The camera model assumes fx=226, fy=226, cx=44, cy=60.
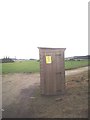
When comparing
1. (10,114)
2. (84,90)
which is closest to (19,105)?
(10,114)

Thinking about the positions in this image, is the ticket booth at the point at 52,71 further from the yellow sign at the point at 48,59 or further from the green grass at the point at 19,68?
the green grass at the point at 19,68

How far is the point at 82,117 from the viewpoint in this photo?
8.33 metres

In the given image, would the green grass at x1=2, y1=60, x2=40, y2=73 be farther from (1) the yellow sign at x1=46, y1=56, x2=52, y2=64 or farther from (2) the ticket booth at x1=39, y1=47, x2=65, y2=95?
(1) the yellow sign at x1=46, y1=56, x2=52, y2=64

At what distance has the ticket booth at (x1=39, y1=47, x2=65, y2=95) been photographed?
1186 centimetres

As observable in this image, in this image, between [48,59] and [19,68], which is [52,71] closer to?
[48,59]

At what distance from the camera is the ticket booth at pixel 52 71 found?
1186 centimetres

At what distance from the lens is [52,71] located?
39.3 feet

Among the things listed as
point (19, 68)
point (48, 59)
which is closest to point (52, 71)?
point (48, 59)

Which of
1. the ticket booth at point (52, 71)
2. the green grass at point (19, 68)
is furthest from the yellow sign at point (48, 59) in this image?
the green grass at point (19, 68)

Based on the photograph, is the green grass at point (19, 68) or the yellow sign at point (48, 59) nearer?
the yellow sign at point (48, 59)

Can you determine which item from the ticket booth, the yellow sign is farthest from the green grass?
the yellow sign

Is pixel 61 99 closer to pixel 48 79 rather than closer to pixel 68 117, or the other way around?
pixel 48 79

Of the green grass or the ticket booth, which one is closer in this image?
the ticket booth

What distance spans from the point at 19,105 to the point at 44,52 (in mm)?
3007
